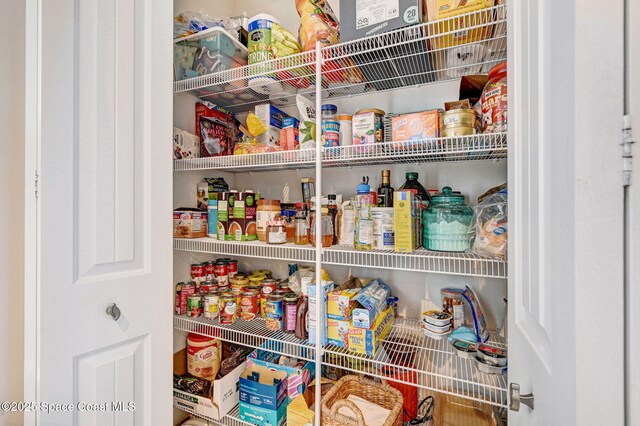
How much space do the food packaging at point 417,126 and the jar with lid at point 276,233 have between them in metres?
0.58

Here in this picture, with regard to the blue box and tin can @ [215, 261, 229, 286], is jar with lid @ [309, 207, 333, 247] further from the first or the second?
the blue box

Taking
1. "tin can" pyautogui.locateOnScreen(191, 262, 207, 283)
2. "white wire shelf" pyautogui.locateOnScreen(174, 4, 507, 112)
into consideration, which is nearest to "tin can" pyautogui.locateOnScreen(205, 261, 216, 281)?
"tin can" pyautogui.locateOnScreen(191, 262, 207, 283)

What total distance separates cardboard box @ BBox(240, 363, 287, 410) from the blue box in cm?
1

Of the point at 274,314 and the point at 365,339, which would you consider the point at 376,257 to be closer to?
the point at 365,339

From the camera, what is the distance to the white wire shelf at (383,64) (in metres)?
0.88

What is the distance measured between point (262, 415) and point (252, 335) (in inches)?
13.4

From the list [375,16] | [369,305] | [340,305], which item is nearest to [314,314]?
[340,305]

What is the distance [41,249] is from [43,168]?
213 millimetres

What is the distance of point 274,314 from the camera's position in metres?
1.20

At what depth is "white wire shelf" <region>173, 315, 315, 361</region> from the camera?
1.07 meters

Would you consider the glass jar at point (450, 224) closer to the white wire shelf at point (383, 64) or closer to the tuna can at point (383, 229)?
the tuna can at point (383, 229)
